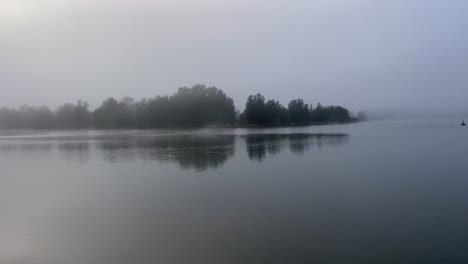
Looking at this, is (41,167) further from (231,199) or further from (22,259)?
(22,259)

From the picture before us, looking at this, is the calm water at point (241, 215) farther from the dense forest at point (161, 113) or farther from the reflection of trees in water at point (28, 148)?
the dense forest at point (161, 113)

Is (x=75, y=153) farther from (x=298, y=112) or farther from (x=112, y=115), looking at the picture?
(x=298, y=112)

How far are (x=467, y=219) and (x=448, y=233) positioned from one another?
57.6 inches

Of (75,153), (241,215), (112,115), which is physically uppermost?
(112,115)

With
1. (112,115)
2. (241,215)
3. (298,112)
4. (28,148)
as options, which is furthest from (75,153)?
(298,112)

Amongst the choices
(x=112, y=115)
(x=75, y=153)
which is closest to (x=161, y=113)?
(x=112, y=115)

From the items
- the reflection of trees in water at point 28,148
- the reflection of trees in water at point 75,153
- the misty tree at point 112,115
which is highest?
the misty tree at point 112,115

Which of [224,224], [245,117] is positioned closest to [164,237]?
[224,224]

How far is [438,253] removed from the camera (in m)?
7.60

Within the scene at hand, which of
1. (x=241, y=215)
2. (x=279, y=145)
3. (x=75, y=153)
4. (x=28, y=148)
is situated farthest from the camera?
(x=28, y=148)

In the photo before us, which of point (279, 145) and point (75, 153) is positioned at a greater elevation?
point (279, 145)

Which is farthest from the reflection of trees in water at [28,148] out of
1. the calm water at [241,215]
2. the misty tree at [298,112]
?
the misty tree at [298,112]

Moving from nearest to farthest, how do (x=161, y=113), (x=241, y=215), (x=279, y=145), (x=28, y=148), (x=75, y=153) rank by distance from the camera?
1. (x=241, y=215)
2. (x=75, y=153)
3. (x=279, y=145)
4. (x=28, y=148)
5. (x=161, y=113)

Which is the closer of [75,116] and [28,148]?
[28,148]
